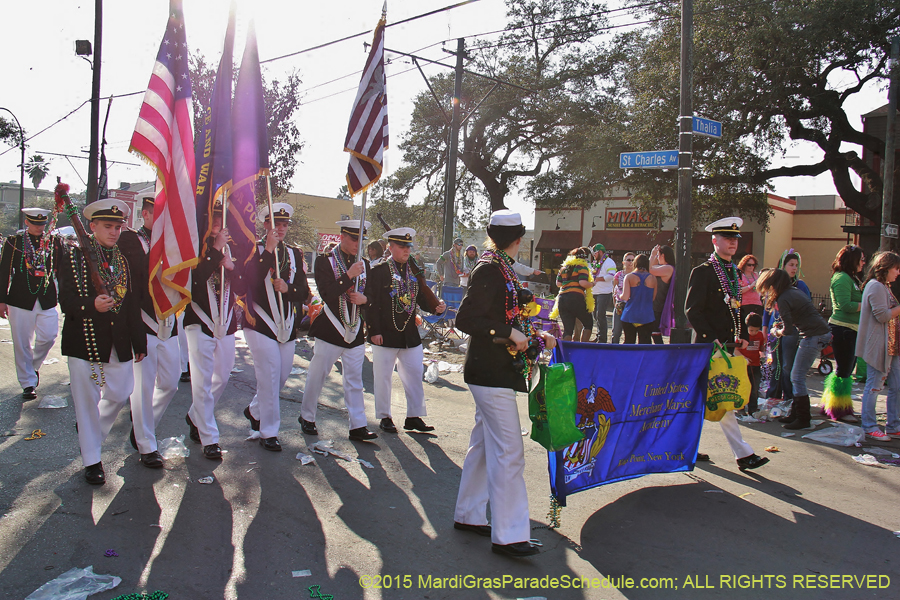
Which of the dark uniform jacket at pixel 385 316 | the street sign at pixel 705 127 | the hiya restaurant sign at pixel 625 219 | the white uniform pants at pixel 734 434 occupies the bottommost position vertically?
the white uniform pants at pixel 734 434

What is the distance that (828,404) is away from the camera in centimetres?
698

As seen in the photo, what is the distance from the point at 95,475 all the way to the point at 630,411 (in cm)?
392

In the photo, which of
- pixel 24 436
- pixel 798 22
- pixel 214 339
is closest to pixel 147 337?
pixel 214 339

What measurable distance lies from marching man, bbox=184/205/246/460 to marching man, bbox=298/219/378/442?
0.78 meters

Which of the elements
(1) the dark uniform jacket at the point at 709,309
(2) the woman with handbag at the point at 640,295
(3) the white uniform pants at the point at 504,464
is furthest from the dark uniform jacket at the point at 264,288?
(2) the woman with handbag at the point at 640,295

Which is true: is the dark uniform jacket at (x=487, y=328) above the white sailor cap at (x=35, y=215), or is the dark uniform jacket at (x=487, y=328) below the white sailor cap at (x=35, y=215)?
below

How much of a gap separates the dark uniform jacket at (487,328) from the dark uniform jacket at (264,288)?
A: 226 cm

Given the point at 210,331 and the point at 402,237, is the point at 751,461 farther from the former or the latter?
the point at 210,331

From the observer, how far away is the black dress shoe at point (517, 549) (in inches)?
140

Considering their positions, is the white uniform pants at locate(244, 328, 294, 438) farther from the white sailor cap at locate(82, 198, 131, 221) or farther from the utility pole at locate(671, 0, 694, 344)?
the utility pole at locate(671, 0, 694, 344)

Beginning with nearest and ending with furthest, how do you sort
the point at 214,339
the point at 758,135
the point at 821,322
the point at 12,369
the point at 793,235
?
the point at 214,339
the point at 821,322
the point at 12,369
the point at 758,135
the point at 793,235

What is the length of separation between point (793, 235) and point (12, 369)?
3443cm

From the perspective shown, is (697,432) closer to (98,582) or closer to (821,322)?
(821,322)

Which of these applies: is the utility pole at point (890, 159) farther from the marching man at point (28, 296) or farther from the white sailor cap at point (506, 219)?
the marching man at point (28, 296)
